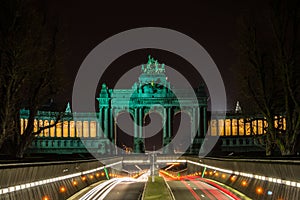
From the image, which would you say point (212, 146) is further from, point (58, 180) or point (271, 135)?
point (58, 180)

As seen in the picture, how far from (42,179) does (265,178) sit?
1224 cm

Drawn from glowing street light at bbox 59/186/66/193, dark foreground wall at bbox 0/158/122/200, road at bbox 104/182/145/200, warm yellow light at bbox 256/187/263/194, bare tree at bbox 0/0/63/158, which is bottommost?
road at bbox 104/182/145/200

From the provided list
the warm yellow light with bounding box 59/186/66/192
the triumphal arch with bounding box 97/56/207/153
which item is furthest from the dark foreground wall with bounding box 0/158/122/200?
the triumphal arch with bounding box 97/56/207/153

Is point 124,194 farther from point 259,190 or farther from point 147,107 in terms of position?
point 147,107

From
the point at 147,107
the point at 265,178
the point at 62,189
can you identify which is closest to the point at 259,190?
the point at 265,178

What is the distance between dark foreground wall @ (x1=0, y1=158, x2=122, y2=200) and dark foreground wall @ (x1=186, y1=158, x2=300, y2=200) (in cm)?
1151

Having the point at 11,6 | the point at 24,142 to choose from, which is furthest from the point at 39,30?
the point at 24,142

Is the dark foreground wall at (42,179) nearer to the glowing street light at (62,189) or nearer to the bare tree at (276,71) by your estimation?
the glowing street light at (62,189)

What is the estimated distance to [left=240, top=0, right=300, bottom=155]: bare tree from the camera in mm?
57750

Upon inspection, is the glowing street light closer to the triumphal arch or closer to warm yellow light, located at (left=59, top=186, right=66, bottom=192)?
warm yellow light, located at (left=59, top=186, right=66, bottom=192)

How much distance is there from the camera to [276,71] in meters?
63.2

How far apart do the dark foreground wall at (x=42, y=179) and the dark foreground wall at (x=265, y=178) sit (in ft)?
37.8

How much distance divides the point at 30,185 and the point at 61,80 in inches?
1294

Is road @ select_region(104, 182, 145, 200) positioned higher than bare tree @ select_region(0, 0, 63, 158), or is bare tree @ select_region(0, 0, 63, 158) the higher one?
bare tree @ select_region(0, 0, 63, 158)
